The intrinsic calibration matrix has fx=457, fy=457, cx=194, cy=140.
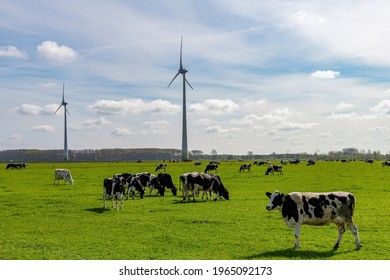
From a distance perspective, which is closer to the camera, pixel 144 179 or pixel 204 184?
pixel 204 184

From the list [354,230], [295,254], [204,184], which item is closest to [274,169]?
[204,184]

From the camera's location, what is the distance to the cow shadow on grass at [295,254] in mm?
12900

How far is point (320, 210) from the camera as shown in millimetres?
13555

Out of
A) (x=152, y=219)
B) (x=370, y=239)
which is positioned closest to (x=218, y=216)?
(x=152, y=219)

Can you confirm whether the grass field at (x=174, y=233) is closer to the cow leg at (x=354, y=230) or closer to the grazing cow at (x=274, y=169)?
the cow leg at (x=354, y=230)

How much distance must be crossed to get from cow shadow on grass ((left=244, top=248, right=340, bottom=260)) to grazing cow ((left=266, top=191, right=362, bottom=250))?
365 mm

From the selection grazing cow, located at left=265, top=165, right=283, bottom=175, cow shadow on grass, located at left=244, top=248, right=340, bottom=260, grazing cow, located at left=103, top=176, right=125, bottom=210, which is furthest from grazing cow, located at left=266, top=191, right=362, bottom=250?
grazing cow, located at left=265, top=165, right=283, bottom=175

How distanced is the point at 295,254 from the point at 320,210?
4.91ft

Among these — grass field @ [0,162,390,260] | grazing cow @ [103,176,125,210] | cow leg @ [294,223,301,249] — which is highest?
grazing cow @ [103,176,125,210]

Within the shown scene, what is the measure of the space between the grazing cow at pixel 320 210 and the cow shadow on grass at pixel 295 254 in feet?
1.20

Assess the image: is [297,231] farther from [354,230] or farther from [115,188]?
[115,188]

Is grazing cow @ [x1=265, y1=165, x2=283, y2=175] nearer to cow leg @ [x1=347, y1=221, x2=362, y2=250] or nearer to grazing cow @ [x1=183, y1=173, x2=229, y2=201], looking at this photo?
grazing cow @ [x1=183, y1=173, x2=229, y2=201]

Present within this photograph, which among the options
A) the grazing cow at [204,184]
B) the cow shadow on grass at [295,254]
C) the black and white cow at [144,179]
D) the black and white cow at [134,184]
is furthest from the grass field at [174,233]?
the black and white cow at [144,179]

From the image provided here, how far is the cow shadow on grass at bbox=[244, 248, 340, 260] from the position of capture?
12900 mm
